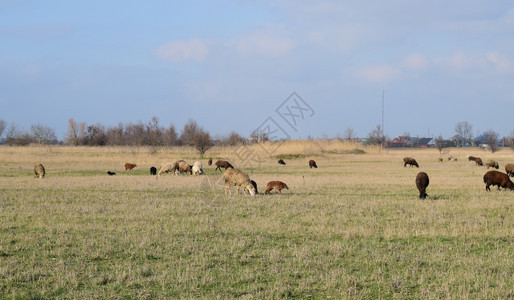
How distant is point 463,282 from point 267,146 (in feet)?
180

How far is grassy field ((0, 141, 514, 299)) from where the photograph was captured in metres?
6.89

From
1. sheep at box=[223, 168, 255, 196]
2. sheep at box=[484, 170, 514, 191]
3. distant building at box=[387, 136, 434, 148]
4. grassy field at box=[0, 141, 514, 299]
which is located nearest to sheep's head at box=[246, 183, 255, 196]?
sheep at box=[223, 168, 255, 196]

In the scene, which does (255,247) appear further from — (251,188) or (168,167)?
(168,167)

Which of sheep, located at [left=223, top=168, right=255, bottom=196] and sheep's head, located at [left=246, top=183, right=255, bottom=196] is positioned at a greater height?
sheep, located at [left=223, top=168, right=255, bottom=196]

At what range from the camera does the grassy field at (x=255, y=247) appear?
6.89 m

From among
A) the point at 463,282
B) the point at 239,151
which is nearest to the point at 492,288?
the point at 463,282

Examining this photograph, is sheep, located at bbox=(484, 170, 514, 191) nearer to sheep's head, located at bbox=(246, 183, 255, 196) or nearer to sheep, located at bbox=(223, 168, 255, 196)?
sheep's head, located at bbox=(246, 183, 255, 196)

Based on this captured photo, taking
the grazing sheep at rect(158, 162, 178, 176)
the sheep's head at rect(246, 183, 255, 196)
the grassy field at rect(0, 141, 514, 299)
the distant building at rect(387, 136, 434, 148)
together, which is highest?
the distant building at rect(387, 136, 434, 148)

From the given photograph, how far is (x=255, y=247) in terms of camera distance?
9.45 meters

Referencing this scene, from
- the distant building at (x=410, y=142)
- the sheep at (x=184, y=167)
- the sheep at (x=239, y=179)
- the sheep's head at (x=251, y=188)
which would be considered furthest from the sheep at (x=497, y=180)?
the distant building at (x=410, y=142)

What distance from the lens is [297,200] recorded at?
16.5 meters

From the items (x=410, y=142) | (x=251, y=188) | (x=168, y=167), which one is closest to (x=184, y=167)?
(x=168, y=167)

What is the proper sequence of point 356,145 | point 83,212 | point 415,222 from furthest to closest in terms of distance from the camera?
point 356,145, point 83,212, point 415,222

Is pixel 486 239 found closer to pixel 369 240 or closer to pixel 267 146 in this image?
pixel 369 240
